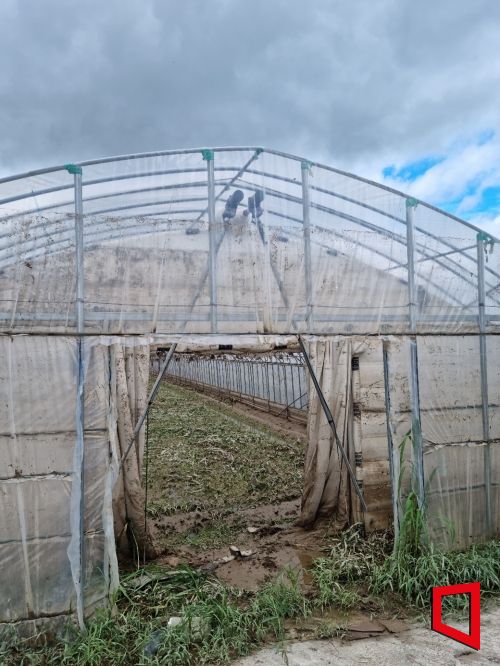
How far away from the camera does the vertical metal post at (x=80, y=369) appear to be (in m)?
4.66

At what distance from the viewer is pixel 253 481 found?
9.75 metres

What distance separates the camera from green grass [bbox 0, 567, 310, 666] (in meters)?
4.35

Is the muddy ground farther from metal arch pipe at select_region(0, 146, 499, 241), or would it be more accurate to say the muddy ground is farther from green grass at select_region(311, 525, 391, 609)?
metal arch pipe at select_region(0, 146, 499, 241)

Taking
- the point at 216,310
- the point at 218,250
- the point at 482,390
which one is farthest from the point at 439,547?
the point at 218,250

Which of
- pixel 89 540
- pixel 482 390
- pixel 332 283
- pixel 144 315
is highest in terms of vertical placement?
pixel 332 283

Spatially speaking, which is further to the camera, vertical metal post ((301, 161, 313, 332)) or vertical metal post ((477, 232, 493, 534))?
vertical metal post ((477, 232, 493, 534))

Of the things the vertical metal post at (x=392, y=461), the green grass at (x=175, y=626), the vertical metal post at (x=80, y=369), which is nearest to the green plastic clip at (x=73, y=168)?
the vertical metal post at (x=80, y=369)

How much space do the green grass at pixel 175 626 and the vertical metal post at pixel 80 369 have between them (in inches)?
12.5

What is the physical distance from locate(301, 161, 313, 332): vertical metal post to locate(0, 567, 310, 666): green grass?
2.95 m

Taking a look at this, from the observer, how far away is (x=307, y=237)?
5953mm

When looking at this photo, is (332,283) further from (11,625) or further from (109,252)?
(11,625)

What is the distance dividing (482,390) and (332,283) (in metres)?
2.49

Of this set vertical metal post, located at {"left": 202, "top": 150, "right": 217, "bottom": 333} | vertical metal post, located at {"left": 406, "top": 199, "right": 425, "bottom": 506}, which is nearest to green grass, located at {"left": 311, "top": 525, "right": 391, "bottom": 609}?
vertical metal post, located at {"left": 406, "top": 199, "right": 425, "bottom": 506}

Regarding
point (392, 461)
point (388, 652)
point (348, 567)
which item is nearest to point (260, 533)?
point (348, 567)
